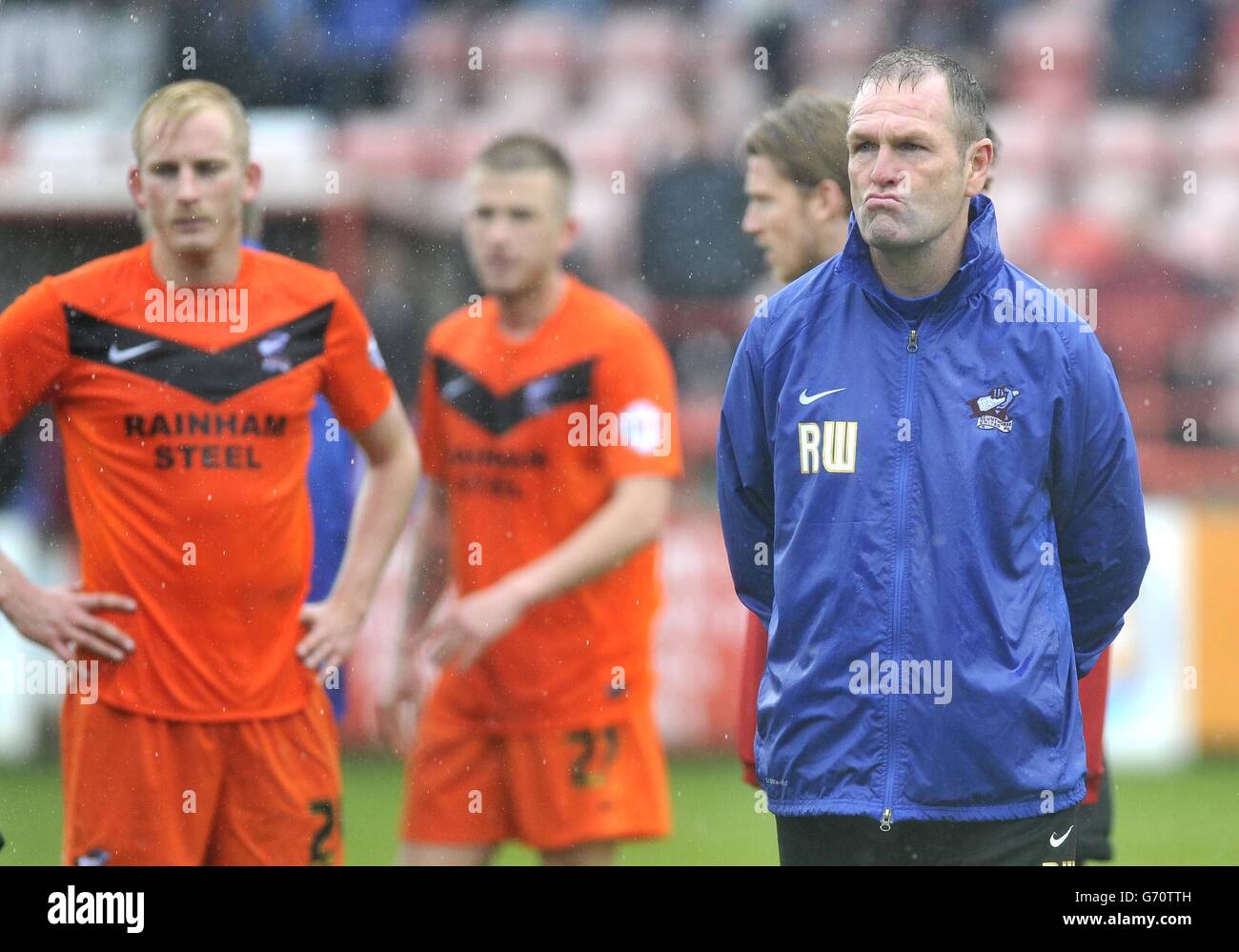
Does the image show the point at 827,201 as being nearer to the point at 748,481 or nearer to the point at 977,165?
the point at 977,165

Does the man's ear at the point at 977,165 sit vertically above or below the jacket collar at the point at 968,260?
above

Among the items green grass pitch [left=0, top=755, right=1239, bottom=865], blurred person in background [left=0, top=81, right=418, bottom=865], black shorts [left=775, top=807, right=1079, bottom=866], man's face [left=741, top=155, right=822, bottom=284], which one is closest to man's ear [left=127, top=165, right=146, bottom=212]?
blurred person in background [left=0, top=81, right=418, bottom=865]

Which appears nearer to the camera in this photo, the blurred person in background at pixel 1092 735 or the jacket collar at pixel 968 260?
the jacket collar at pixel 968 260

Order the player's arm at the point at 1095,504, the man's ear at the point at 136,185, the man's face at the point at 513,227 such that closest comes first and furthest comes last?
the player's arm at the point at 1095,504 → the man's ear at the point at 136,185 → the man's face at the point at 513,227

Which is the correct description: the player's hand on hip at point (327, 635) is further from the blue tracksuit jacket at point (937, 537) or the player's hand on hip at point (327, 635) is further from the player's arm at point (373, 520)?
the blue tracksuit jacket at point (937, 537)

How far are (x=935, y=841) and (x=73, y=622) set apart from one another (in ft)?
6.86

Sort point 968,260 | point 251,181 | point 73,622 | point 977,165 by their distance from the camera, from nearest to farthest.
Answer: point 968,260
point 977,165
point 73,622
point 251,181

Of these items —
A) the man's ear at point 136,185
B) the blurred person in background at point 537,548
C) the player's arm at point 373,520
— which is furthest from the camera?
the blurred person in background at point 537,548

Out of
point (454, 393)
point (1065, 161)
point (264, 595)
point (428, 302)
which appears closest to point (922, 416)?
point (264, 595)

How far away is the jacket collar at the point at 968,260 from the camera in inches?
135

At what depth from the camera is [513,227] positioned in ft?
17.8

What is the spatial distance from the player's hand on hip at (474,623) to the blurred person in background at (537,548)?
0.21 metres

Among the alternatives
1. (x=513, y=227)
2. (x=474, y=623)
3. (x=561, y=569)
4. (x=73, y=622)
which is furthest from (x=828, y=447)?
(x=513, y=227)

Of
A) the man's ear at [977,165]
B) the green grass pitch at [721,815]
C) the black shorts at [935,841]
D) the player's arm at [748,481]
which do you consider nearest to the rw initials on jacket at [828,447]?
the player's arm at [748,481]
